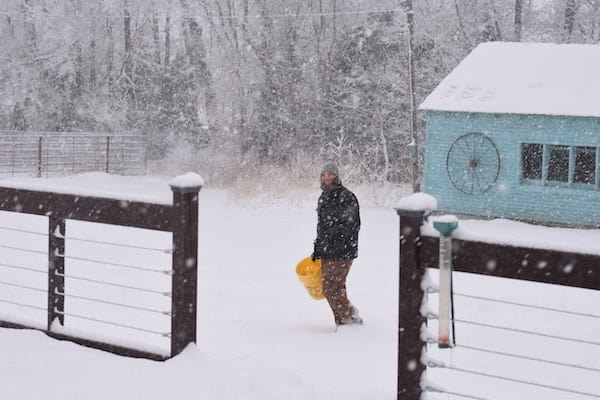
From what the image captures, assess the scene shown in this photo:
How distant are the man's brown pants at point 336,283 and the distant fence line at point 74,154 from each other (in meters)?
24.6

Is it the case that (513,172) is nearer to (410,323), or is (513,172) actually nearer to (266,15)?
(266,15)

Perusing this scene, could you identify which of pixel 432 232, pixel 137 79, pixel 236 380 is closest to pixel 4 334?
pixel 236 380

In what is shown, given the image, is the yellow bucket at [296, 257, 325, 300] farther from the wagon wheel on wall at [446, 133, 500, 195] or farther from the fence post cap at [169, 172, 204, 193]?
the wagon wheel on wall at [446, 133, 500, 195]

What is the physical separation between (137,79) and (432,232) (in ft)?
112

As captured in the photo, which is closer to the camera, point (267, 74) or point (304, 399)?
point (304, 399)

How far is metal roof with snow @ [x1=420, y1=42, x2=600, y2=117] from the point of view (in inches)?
821

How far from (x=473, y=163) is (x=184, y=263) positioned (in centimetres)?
1666

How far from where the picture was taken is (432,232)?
16.3 ft

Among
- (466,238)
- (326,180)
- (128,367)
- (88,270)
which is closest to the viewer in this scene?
(466,238)

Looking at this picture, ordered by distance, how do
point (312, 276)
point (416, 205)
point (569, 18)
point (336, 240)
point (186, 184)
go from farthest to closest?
point (569, 18) < point (312, 276) < point (336, 240) < point (186, 184) < point (416, 205)

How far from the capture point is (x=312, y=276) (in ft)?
30.5

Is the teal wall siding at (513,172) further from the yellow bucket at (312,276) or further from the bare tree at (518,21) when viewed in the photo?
the bare tree at (518,21)

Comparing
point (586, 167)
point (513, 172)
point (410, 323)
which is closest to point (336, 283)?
point (410, 323)

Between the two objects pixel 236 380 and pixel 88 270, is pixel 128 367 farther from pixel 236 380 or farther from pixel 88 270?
pixel 88 270
